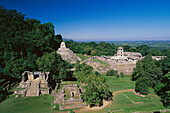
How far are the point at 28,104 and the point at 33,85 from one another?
4.58 metres

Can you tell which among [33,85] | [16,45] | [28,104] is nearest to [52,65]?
[33,85]

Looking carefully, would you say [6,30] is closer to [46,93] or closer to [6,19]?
[6,19]

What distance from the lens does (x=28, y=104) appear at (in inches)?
663

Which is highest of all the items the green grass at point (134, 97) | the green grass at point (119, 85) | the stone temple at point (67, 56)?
the stone temple at point (67, 56)

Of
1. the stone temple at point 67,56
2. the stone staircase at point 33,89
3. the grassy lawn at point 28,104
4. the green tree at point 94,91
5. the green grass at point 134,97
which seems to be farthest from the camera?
the stone temple at point 67,56

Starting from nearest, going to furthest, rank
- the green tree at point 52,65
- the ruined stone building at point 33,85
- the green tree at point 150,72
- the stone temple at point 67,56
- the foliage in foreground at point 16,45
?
the ruined stone building at point 33,85, the green tree at point 52,65, the foliage in foreground at point 16,45, the green tree at point 150,72, the stone temple at point 67,56

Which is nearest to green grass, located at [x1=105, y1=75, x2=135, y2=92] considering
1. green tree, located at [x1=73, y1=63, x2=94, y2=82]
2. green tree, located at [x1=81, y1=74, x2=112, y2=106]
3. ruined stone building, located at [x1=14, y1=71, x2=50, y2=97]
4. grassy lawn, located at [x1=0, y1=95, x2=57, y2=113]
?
green tree, located at [x1=73, y1=63, x2=94, y2=82]

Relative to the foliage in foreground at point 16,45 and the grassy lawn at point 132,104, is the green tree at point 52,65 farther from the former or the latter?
the grassy lawn at point 132,104

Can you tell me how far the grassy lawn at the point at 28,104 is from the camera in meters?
15.3

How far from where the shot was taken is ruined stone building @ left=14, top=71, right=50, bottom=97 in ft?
64.3

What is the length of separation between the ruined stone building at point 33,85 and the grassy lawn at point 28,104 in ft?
3.47

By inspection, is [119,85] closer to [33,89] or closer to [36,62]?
[33,89]

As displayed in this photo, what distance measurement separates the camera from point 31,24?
1499 inches

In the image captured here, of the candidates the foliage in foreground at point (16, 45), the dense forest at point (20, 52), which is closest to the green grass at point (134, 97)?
the dense forest at point (20, 52)
